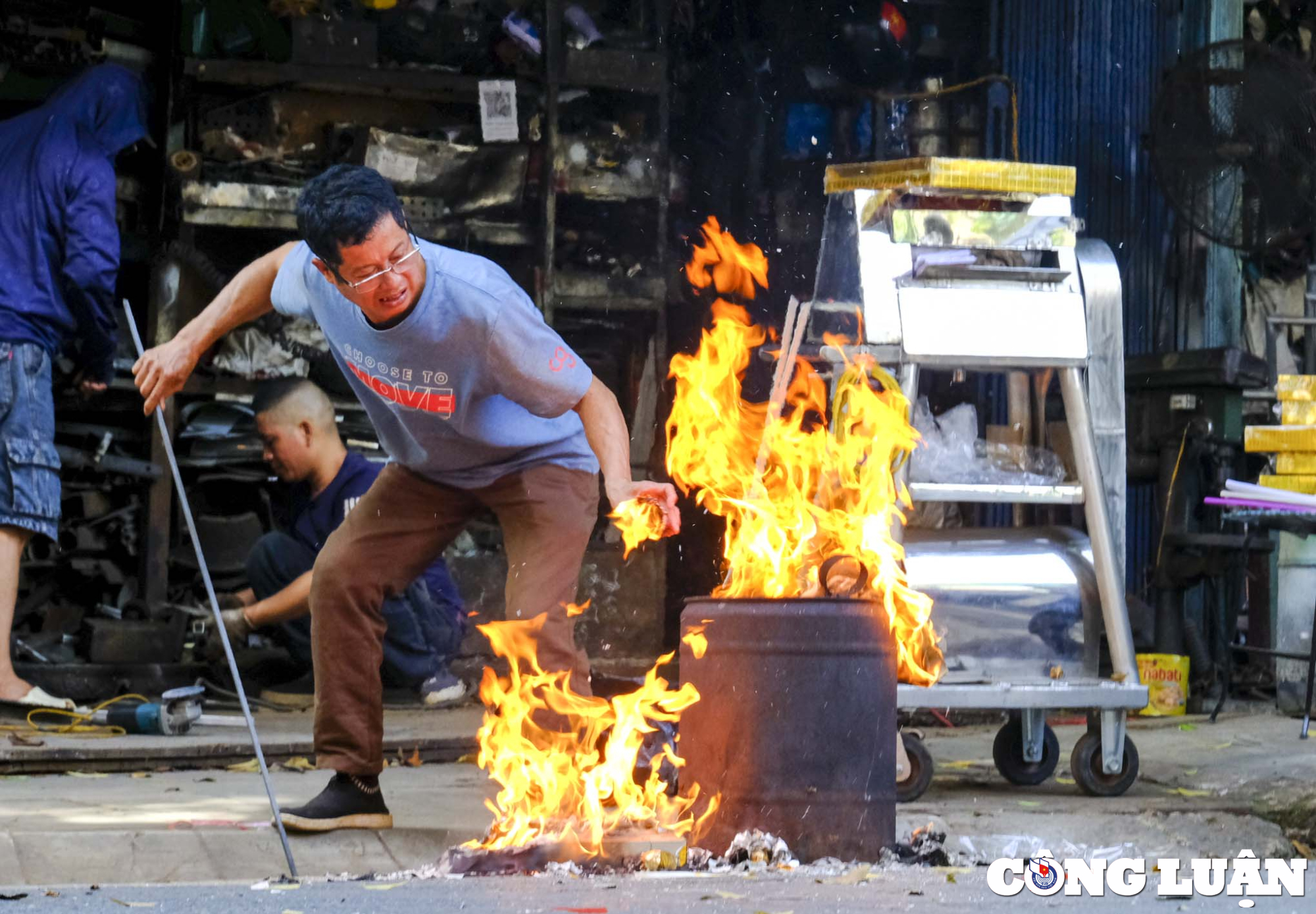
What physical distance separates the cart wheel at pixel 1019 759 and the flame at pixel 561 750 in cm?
160

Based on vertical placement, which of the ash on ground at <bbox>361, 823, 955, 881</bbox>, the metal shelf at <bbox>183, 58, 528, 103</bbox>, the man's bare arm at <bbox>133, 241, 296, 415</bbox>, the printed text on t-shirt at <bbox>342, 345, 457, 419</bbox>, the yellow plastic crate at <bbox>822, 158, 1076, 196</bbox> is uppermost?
the metal shelf at <bbox>183, 58, 528, 103</bbox>

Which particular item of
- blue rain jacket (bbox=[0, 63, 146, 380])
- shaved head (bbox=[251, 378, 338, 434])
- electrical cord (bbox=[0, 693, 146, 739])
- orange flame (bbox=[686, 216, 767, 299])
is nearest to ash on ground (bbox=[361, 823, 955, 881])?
electrical cord (bbox=[0, 693, 146, 739])

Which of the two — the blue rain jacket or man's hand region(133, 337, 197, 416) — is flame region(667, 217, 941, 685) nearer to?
man's hand region(133, 337, 197, 416)

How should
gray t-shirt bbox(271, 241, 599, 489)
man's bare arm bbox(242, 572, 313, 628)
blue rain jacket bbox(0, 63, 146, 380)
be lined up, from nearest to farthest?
gray t-shirt bbox(271, 241, 599, 489)
blue rain jacket bbox(0, 63, 146, 380)
man's bare arm bbox(242, 572, 313, 628)

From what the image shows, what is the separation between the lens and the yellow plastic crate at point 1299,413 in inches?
319

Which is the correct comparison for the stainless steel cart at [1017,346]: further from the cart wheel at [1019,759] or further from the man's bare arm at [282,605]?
the man's bare arm at [282,605]

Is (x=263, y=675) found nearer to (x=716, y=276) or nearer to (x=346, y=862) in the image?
(x=716, y=276)

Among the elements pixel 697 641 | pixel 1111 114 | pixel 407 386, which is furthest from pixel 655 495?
pixel 1111 114

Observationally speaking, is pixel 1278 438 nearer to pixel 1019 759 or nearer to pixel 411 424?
pixel 1019 759

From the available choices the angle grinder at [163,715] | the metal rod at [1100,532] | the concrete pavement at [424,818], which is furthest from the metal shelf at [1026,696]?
the angle grinder at [163,715]

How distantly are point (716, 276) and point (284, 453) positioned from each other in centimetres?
277

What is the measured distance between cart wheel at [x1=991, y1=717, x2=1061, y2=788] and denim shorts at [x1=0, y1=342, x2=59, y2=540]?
3706 millimetres

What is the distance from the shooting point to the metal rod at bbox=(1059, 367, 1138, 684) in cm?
553

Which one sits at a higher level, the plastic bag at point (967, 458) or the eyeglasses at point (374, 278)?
the eyeglasses at point (374, 278)
